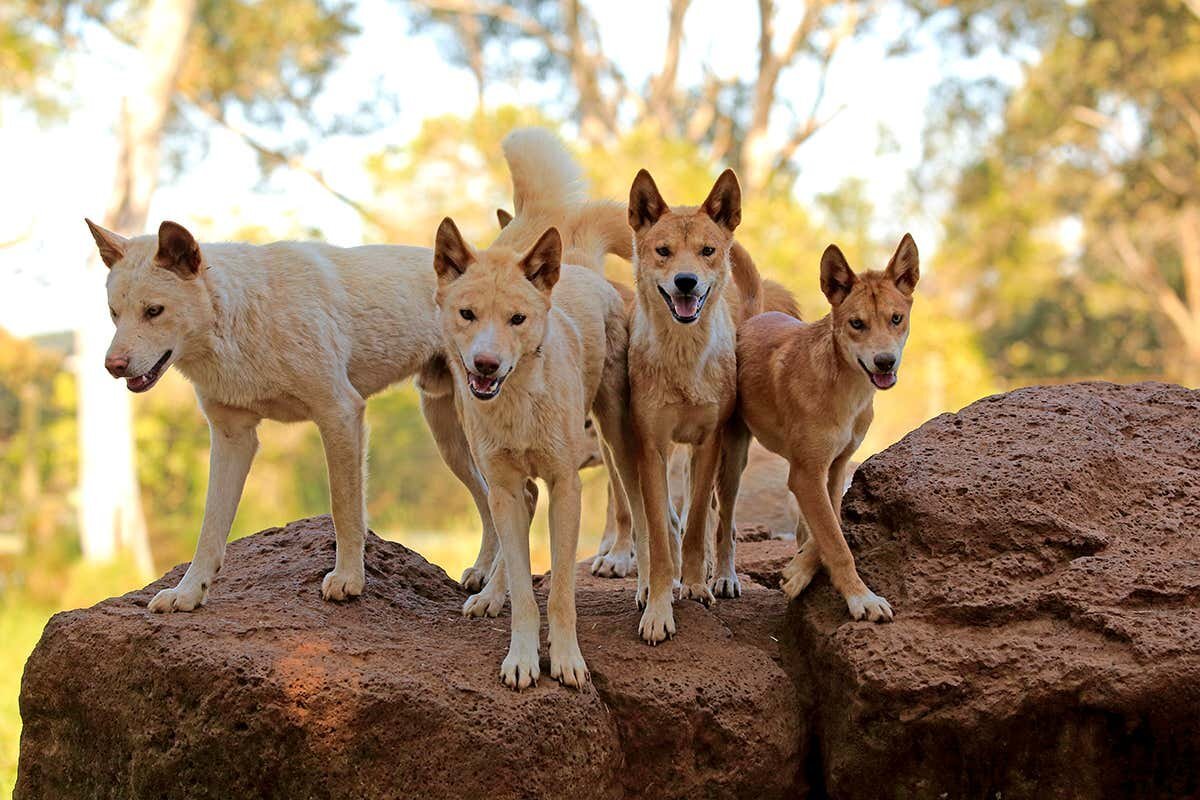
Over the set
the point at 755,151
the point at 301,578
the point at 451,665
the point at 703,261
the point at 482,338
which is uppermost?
the point at 755,151

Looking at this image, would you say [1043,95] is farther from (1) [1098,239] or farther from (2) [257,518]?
(2) [257,518]

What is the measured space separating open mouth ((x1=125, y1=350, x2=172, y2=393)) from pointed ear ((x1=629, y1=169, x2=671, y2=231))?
1.99 meters

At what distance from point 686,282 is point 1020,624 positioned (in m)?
1.83

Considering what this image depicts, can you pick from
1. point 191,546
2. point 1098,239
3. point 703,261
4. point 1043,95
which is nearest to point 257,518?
point 191,546

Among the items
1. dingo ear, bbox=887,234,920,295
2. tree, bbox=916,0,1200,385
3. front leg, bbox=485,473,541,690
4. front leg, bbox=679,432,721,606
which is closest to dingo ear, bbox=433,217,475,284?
front leg, bbox=485,473,541,690

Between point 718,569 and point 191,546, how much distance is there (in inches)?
498

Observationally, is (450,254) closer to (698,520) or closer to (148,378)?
(148,378)

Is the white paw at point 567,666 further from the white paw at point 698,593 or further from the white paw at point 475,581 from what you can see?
the white paw at point 475,581

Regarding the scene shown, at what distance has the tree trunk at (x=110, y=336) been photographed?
49.8 feet

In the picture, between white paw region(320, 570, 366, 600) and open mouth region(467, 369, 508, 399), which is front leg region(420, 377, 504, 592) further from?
open mouth region(467, 369, 508, 399)

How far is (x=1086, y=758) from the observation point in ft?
14.8

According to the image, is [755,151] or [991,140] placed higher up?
[991,140]

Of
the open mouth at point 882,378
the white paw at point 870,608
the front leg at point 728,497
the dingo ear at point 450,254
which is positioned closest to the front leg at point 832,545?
the white paw at point 870,608

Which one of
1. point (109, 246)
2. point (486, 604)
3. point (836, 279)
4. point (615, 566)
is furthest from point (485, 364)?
point (615, 566)
